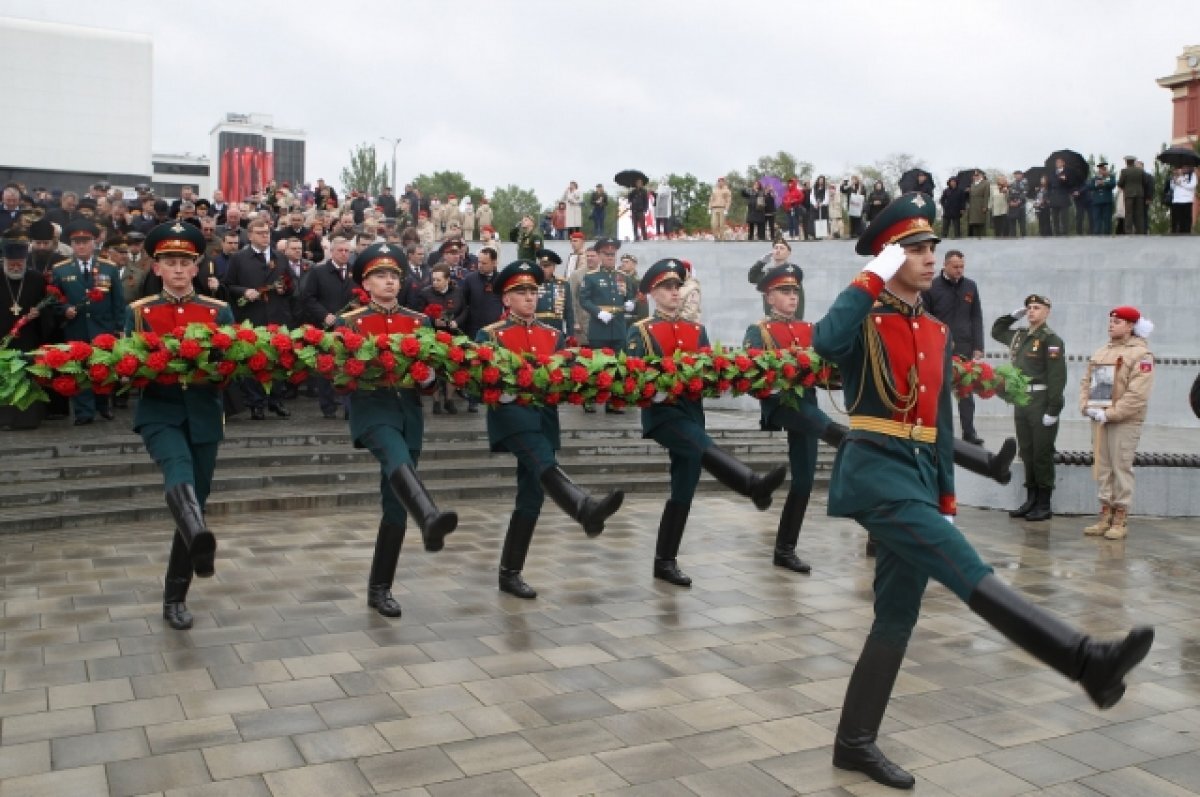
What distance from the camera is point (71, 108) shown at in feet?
176

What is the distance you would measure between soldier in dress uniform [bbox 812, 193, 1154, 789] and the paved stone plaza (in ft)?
1.56

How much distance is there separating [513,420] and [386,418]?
81 centimetres

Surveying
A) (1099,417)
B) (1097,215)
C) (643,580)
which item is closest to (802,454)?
(643,580)

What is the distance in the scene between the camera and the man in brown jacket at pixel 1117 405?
9664 millimetres

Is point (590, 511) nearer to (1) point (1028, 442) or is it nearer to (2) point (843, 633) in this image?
(2) point (843, 633)

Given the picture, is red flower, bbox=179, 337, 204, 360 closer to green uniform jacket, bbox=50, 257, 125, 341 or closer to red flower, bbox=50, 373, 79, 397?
red flower, bbox=50, 373, 79, 397

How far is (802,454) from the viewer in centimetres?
834

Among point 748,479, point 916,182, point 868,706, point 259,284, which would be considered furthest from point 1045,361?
point 916,182

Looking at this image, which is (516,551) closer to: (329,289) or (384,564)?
(384,564)

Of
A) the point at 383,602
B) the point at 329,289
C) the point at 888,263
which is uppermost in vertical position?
the point at 329,289

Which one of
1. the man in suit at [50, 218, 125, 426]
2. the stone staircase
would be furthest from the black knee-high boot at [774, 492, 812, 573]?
the man in suit at [50, 218, 125, 426]

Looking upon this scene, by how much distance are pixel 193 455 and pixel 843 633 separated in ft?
12.9

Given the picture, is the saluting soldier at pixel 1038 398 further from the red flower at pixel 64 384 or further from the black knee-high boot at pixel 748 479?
the red flower at pixel 64 384

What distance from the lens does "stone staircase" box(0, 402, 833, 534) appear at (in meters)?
9.64
